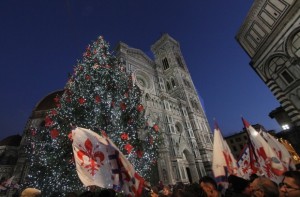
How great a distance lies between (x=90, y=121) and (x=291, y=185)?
10.2 m

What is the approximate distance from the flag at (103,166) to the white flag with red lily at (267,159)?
4.55 metres

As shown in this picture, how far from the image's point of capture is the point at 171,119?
29.0m

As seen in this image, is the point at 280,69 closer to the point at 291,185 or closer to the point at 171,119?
the point at 291,185

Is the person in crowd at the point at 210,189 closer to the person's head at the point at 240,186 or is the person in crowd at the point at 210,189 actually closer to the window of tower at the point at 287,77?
the person's head at the point at 240,186

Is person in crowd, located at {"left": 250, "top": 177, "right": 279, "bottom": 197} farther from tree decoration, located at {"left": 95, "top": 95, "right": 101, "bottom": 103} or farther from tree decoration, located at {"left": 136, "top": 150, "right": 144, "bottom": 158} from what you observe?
tree decoration, located at {"left": 95, "top": 95, "right": 101, "bottom": 103}

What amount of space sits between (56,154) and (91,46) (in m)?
8.95

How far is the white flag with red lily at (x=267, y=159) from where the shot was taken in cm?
532

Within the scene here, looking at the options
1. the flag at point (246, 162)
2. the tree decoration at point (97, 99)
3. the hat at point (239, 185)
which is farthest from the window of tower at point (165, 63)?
the hat at point (239, 185)

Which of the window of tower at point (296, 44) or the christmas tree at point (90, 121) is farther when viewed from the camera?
the window of tower at point (296, 44)

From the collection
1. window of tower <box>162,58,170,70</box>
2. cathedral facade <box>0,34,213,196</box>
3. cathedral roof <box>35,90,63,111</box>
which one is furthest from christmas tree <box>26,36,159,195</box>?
window of tower <box>162,58,170,70</box>

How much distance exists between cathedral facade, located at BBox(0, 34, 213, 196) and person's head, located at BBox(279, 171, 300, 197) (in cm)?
1836

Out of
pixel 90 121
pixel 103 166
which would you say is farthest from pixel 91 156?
pixel 90 121

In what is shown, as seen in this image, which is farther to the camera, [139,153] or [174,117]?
[174,117]

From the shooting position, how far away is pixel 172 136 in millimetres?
26359
